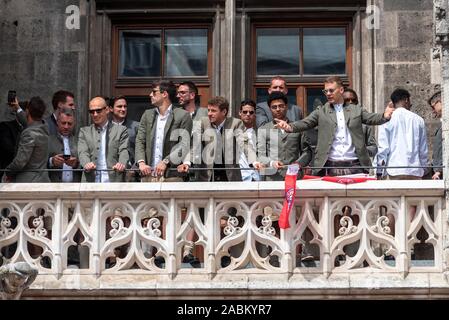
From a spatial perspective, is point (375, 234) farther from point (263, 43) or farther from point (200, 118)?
point (263, 43)

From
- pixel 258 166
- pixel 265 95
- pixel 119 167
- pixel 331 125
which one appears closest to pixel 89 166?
pixel 119 167

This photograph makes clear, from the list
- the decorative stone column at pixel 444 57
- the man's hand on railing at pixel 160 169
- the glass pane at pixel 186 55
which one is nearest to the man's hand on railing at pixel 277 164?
the man's hand on railing at pixel 160 169

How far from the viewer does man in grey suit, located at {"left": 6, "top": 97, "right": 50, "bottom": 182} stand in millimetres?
16484

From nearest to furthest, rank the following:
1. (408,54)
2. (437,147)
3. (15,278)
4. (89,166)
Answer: (15,278) → (89,166) → (437,147) → (408,54)

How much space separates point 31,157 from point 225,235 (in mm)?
2169

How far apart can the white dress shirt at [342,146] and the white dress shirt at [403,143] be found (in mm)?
560

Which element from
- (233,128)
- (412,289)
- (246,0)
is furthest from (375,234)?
(246,0)

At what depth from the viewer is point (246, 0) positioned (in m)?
19.5

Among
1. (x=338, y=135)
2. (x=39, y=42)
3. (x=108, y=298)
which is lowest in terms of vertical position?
(x=108, y=298)

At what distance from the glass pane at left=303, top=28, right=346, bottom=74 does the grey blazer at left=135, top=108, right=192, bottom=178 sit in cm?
310

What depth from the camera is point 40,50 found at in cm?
1939

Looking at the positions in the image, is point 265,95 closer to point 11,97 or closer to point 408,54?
point 408,54

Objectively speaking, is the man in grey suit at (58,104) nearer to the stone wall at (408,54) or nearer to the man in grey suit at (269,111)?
the man in grey suit at (269,111)

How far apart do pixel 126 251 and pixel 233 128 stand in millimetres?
1705
